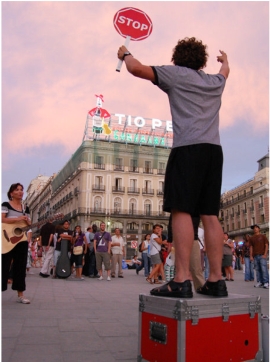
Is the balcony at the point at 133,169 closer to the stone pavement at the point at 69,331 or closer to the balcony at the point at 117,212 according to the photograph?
the balcony at the point at 117,212

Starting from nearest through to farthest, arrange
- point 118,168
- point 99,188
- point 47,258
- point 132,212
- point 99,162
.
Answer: point 47,258 → point 99,188 → point 99,162 → point 132,212 → point 118,168

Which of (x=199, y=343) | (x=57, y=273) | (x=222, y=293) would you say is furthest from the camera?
(x=57, y=273)

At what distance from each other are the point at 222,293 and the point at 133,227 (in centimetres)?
5680

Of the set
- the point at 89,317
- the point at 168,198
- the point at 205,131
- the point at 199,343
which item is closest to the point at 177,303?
the point at 199,343

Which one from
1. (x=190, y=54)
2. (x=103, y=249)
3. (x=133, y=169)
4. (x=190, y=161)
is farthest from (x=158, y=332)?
(x=133, y=169)

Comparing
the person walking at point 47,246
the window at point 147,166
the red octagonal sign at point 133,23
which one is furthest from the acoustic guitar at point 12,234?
the window at point 147,166

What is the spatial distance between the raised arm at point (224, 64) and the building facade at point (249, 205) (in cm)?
5601

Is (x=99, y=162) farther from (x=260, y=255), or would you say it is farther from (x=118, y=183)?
(x=260, y=255)

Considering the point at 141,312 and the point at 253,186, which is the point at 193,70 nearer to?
the point at 141,312

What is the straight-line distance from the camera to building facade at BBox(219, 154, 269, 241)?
59.2 m

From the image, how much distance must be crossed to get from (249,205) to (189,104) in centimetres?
6502

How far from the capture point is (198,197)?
2.83m

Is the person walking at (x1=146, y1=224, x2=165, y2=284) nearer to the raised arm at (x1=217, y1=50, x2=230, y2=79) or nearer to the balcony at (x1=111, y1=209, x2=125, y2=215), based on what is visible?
the raised arm at (x1=217, y1=50, x2=230, y2=79)

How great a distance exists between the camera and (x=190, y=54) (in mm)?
3047
